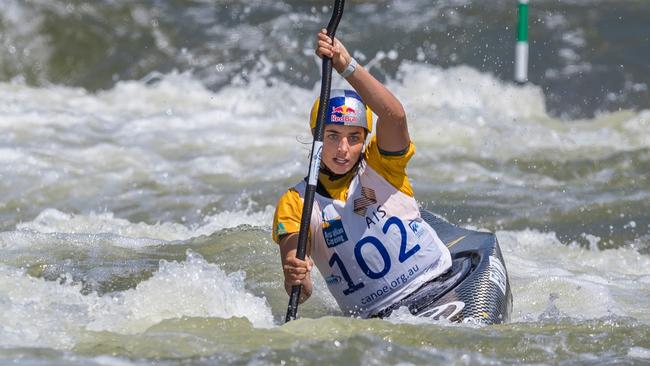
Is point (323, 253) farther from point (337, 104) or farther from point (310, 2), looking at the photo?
point (310, 2)

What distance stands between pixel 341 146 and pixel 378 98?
261mm

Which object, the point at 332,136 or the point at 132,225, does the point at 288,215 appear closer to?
the point at 332,136

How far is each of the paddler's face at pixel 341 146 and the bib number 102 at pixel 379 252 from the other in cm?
30

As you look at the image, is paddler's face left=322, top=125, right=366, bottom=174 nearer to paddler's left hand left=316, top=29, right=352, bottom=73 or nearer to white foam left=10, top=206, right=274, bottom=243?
paddler's left hand left=316, top=29, right=352, bottom=73

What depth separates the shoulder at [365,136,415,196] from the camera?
15.6ft

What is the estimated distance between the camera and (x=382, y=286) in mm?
4816

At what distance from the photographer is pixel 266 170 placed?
9.80m

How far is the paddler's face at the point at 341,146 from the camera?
4.66m

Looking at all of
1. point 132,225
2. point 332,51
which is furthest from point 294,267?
point 132,225

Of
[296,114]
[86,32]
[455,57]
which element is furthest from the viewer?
[86,32]

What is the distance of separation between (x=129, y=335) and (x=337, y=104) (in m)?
1.20

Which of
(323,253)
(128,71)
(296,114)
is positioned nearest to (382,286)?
(323,253)

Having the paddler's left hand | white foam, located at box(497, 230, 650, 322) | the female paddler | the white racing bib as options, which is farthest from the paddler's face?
white foam, located at box(497, 230, 650, 322)

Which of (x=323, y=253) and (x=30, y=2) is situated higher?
(x=30, y=2)
